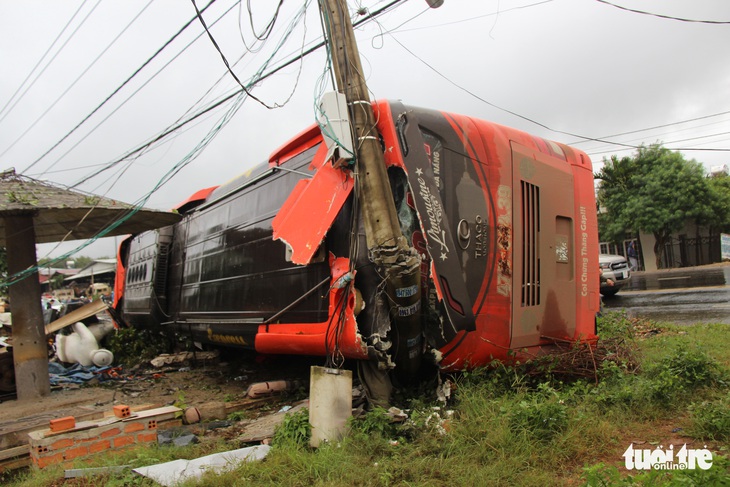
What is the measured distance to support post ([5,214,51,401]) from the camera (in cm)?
710

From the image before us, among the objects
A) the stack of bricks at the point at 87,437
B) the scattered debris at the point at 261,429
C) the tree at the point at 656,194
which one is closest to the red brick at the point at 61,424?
the stack of bricks at the point at 87,437

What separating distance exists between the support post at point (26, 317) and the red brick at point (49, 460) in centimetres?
357

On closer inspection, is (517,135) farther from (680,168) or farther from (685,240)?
(685,240)

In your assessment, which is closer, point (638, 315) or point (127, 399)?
A: point (127, 399)

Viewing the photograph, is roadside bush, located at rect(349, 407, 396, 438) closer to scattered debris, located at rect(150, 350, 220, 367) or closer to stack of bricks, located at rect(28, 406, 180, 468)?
stack of bricks, located at rect(28, 406, 180, 468)

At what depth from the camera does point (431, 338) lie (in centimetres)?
439

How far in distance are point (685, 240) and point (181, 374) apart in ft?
91.9

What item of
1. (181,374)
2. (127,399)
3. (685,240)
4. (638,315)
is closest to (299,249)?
(127,399)

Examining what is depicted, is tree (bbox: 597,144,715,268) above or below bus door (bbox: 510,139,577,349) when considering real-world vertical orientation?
above

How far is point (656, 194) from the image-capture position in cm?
2491

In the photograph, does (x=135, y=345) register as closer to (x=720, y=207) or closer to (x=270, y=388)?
(x=270, y=388)

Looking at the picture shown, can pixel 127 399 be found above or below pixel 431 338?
below

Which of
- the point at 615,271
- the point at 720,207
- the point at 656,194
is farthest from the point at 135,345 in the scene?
→ the point at 720,207

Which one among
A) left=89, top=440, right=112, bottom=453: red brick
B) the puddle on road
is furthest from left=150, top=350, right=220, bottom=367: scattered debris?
the puddle on road
